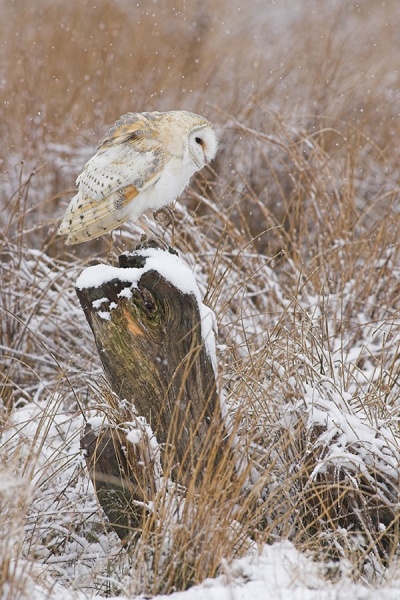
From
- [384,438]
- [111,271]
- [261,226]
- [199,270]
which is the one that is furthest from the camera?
[261,226]

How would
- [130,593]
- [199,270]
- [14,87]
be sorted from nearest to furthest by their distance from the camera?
[130,593]
[199,270]
[14,87]

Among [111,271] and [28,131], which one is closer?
[111,271]

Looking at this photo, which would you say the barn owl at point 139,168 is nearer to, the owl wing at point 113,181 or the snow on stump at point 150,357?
the owl wing at point 113,181

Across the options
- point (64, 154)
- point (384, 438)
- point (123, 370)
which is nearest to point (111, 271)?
point (123, 370)

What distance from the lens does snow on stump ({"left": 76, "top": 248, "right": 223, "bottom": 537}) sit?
1688mm

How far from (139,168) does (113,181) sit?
0.09 meters

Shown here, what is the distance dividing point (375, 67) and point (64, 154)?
3.35 metres

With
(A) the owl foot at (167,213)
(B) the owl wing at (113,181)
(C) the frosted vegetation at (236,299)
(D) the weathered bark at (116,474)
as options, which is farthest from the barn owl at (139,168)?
(D) the weathered bark at (116,474)

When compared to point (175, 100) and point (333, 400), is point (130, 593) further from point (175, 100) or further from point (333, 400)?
point (175, 100)

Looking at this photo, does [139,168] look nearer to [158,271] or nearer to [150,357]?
[158,271]

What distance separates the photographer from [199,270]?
10.2 feet

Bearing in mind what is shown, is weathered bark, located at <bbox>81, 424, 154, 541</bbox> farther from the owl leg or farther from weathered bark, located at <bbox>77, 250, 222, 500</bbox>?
the owl leg

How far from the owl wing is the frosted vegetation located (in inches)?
16.4

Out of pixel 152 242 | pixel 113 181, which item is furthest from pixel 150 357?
pixel 113 181
